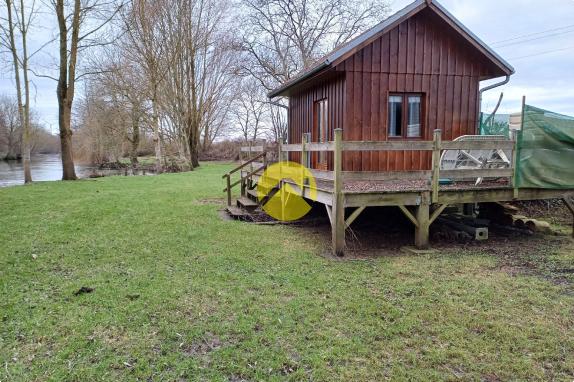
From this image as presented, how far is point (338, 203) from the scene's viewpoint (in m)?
5.61

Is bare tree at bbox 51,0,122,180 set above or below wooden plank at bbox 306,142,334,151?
above

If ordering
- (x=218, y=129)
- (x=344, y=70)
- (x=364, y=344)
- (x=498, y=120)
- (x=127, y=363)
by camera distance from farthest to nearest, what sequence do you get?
1. (x=218, y=129)
2. (x=498, y=120)
3. (x=344, y=70)
4. (x=364, y=344)
5. (x=127, y=363)

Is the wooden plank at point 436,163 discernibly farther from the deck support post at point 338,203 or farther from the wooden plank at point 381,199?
→ the deck support post at point 338,203

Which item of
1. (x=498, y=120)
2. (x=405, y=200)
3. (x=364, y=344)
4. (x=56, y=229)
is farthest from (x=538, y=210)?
(x=56, y=229)

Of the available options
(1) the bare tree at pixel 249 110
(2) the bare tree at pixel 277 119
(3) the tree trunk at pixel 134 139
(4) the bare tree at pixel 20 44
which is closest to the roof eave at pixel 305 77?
(4) the bare tree at pixel 20 44

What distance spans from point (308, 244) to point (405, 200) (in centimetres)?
174

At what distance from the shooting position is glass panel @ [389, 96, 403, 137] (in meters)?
8.36

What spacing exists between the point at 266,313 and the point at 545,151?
18.6ft

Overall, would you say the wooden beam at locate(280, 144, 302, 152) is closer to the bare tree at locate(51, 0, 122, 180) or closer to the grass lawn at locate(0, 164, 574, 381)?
the grass lawn at locate(0, 164, 574, 381)

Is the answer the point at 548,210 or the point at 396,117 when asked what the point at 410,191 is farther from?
the point at 548,210

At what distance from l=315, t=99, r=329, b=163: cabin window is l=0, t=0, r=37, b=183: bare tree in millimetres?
12354

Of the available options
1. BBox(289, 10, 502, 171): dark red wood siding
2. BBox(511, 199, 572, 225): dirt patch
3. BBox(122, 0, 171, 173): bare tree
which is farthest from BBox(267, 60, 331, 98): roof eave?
BBox(122, 0, 171, 173): bare tree

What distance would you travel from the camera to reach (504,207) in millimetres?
7934

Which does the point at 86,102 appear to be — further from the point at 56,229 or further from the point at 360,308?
the point at 360,308
